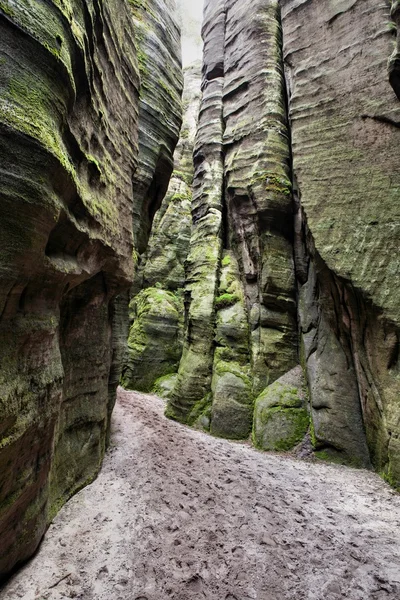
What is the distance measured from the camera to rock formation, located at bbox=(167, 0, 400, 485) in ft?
25.9

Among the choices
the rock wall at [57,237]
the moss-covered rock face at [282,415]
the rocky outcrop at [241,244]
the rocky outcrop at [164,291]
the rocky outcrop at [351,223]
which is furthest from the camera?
the rocky outcrop at [164,291]

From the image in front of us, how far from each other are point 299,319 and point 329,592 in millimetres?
8606

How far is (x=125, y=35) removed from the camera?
7.27 meters

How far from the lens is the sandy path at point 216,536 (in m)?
3.88

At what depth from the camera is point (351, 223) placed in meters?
8.38

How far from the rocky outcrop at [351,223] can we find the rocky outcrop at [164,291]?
9851 mm

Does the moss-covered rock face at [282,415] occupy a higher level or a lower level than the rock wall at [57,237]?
lower

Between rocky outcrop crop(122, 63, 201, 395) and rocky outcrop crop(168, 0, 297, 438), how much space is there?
15.9 feet

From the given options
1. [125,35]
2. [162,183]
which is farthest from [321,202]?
[125,35]

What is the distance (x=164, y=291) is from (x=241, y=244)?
9.48 m

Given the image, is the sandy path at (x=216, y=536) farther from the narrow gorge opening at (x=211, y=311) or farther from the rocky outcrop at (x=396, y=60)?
the rocky outcrop at (x=396, y=60)

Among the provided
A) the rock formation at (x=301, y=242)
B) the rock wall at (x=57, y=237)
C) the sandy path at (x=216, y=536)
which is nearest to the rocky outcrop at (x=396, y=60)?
the rock formation at (x=301, y=242)

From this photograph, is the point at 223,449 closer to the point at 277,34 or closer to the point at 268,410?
the point at 268,410

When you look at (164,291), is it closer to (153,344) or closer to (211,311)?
(153,344)
